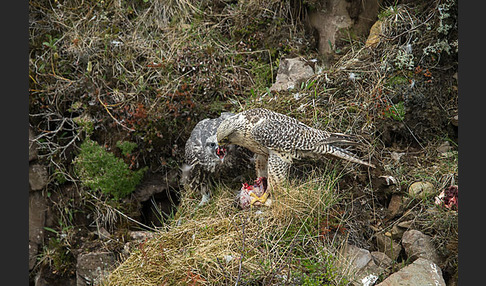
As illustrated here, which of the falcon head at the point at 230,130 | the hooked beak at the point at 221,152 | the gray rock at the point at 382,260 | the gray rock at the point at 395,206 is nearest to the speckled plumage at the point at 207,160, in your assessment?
the hooked beak at the point at 221,152

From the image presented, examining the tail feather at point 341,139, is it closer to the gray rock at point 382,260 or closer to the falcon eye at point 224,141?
the falcon eye at point 224,141

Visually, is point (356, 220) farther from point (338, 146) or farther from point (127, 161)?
point (127, 161)

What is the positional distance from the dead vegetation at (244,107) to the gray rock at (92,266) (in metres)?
0.60

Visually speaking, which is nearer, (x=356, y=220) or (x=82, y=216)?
(x=356, y=220)

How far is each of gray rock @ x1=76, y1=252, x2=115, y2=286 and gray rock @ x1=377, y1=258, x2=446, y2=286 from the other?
274cm

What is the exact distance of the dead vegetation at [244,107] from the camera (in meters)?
4.59

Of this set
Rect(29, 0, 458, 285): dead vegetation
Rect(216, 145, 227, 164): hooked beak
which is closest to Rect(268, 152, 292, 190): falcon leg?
Rect(29, 0, 458, 285): dead vegetation

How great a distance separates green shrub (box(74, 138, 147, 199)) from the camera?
5910mm

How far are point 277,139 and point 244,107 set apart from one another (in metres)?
1.20

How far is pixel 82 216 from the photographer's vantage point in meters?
6.24

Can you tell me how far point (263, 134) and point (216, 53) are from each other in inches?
78.9

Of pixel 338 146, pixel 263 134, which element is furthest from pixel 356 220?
pixel 263 134

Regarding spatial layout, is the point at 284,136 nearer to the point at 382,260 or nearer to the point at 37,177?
the point at 382,260

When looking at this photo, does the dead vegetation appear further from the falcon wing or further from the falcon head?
the falcon head
